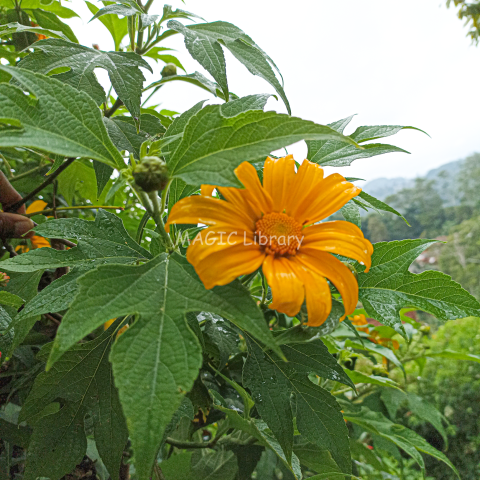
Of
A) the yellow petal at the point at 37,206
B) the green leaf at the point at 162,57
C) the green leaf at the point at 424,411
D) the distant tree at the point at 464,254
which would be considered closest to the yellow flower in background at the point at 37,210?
the yellow petal at the point at 37,206

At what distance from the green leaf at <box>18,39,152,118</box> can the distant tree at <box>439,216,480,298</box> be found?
19.8ft

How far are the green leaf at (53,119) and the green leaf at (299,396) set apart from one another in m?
0.21

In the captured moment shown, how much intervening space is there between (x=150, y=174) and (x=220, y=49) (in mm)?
205

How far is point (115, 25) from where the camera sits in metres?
0.60

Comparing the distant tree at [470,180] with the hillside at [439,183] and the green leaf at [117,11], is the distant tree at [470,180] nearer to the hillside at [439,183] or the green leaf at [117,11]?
the hillside at [439,183]

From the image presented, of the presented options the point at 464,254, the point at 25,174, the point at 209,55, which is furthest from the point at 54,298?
the point at 464,254

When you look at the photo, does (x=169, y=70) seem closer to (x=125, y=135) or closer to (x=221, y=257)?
(x=125, y=135)

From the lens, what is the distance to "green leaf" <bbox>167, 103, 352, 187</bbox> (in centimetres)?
24

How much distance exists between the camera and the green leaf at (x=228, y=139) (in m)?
0.24

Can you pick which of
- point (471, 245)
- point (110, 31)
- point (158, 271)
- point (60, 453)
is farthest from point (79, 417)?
point (471, 245)

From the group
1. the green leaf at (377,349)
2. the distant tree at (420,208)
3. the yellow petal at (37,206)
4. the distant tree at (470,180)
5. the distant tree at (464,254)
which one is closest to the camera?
the green leaf at (377,349)

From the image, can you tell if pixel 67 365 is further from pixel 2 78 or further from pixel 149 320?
pixel 2 78

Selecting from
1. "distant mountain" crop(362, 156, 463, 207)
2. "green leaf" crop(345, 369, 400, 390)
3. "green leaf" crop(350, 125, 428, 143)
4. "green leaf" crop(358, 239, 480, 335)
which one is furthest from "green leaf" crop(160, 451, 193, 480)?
"distant mountain" crop(362, 156, 463, 207)

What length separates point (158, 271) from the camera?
0.26 m
